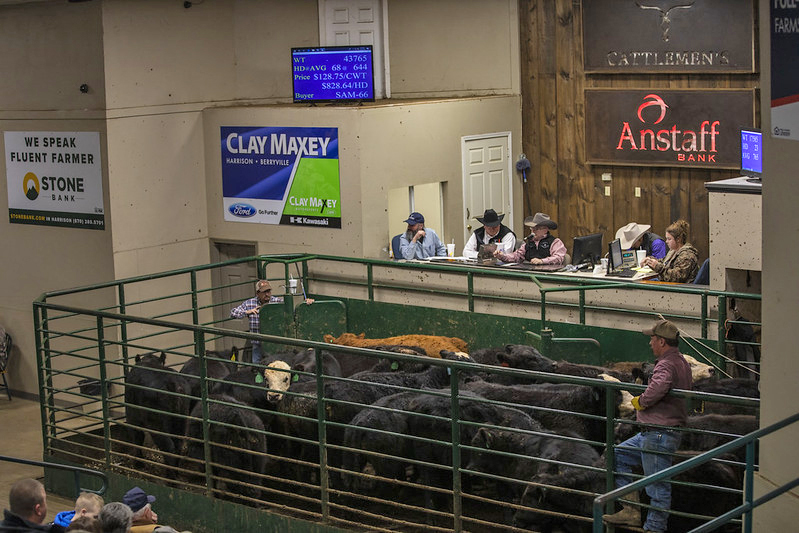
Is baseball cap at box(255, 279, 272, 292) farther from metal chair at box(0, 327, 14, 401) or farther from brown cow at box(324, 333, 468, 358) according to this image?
metal chair at box(0, 327, 14, 401)

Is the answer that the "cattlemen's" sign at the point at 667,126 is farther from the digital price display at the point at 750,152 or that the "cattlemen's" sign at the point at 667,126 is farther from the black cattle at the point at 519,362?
the black cattle at the point at 519,362

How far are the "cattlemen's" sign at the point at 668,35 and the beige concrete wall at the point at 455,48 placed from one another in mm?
1370

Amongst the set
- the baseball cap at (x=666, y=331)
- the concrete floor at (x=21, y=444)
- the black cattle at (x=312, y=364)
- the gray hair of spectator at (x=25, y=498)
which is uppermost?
the baseball cap at (x=666, y=331)

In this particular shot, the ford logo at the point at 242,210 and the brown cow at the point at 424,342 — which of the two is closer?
the brown cow at the point at 424,342

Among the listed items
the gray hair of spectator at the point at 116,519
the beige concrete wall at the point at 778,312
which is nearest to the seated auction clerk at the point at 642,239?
the beige concrete wall at the point at 778,312

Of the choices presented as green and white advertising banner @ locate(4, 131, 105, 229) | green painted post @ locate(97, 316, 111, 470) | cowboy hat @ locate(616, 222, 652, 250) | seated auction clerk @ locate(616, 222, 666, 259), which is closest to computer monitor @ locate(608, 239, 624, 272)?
seated auction clerk @ locate(616, 222, 666, 259)

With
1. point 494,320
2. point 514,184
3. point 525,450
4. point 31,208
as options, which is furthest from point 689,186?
point 31,208

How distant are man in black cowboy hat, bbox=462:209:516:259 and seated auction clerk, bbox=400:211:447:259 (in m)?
0.39

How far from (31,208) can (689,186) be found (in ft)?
29.4

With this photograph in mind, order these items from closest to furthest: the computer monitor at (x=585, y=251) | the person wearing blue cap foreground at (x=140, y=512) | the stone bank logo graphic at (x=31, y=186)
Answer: the person wearing blue cap foreground at (x=140, y=512), the computer monitor at (x=585, y=251), the stone bank logo graphic at (x=31, y=186)

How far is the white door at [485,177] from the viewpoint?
16.5 meters

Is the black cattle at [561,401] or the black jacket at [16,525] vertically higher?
the black cattle at [561,401]

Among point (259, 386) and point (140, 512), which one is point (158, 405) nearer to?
point (259, 386)

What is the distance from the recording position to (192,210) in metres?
16.5
